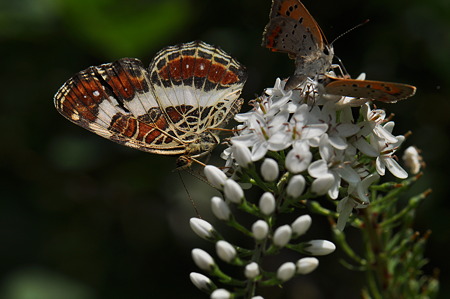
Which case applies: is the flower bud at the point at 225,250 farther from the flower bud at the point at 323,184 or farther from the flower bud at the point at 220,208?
the flower bud at the point at 323,184

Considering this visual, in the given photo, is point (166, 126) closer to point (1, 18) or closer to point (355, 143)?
point (355, 143)

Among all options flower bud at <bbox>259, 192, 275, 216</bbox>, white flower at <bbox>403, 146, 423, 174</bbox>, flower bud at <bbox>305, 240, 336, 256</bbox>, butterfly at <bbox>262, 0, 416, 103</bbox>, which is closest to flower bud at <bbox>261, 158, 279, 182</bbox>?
flower bud at <bbox>259, 192, 275, 216</bbox>

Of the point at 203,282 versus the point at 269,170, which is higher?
the point at 269,170

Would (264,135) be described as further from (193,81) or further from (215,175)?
(193,81)

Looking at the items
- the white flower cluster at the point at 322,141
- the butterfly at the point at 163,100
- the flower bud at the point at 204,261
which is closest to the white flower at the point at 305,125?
the white flower cluster at the point at 322,141

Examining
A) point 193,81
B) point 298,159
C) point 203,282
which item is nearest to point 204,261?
point 203,282

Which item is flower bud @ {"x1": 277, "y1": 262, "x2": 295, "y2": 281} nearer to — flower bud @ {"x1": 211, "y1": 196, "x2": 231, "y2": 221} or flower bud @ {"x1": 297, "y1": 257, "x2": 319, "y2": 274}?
flower bud @ {"x1": 297, "y1": 257, "x2": 319, "y2": 274}

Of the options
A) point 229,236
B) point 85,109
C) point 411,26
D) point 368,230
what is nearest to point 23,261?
point 229,236
